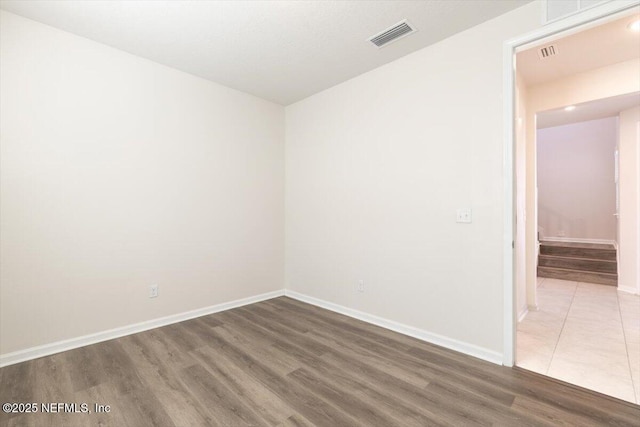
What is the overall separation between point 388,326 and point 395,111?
2.29 metres

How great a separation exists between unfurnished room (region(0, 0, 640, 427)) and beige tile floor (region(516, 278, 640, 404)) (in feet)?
0.10

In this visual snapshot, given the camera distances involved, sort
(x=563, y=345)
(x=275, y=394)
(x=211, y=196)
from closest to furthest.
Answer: (x=275, y=394) → (x=563, y=345) → (x=211, y=196)

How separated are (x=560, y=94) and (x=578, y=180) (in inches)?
174

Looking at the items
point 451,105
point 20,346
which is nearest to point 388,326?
point 451,105

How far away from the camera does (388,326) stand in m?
3.06

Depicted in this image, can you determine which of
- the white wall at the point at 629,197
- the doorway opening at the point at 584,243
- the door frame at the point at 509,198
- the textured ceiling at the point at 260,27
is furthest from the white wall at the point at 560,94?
the textured ceiling at the point at 260,27

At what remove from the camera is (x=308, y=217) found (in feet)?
13.3

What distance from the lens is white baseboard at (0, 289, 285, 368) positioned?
7.70 ft

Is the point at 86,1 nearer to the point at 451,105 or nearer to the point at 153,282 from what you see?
the point at 153,282

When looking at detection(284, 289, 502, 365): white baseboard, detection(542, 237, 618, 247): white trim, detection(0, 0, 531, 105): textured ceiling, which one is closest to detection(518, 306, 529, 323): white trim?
detection(284, 289, 502, 365): white baseboard

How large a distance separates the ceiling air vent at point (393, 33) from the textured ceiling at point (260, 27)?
0.19 ft

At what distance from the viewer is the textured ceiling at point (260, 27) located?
2.22 m

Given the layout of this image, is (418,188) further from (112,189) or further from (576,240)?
(576,240)

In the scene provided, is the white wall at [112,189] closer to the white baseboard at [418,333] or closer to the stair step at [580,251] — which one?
the white baseboard at [418,333]
